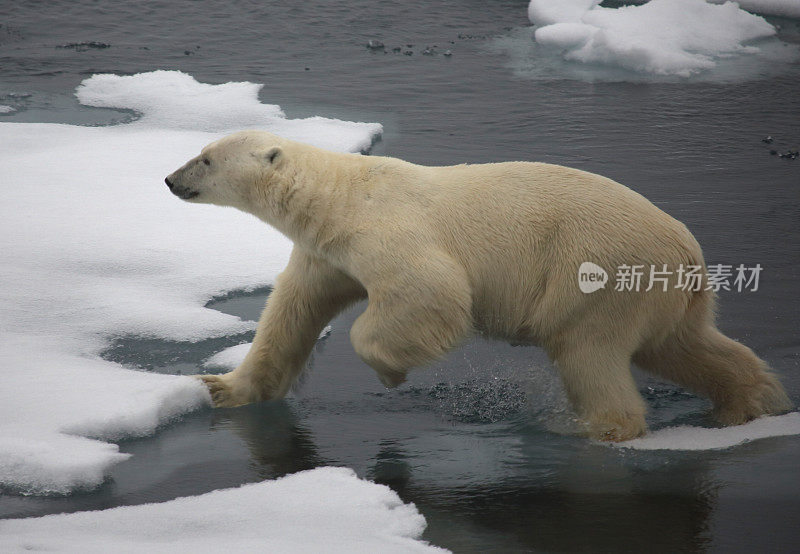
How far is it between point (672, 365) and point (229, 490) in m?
1.85

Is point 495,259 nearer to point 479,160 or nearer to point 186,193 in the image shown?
point 186,193

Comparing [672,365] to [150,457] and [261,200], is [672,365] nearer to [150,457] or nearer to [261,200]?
[261,200]

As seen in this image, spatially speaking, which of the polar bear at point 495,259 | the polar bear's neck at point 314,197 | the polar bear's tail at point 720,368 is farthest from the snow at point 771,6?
the polar bear's neck at point 314,197

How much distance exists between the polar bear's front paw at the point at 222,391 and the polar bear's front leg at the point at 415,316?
694 millimetres

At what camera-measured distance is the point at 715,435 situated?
12.9 ft

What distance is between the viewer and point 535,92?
912cm

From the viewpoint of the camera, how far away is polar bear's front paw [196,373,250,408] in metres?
4.18

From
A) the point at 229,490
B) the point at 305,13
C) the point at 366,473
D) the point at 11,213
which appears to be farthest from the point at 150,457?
the point at 305,13

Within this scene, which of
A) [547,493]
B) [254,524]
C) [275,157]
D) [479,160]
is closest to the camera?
[254,524]

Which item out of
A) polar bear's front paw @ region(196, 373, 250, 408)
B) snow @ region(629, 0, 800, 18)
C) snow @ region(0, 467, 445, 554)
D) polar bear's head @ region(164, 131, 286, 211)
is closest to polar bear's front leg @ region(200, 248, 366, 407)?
polar bear's front paw @ region(196, 373, 250, 408)

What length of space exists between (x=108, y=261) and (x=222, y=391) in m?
1.82

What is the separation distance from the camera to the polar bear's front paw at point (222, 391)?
4.18 meters

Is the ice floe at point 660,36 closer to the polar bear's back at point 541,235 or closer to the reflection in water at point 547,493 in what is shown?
the polar bear's back at point 541,235

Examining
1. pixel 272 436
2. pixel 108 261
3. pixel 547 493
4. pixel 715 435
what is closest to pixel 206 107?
pixel 108 261
